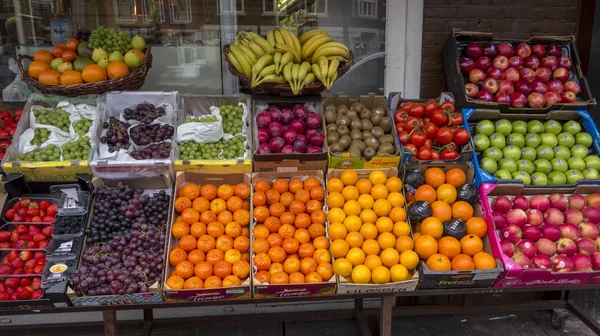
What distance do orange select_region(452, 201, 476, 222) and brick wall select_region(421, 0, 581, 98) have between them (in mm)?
1553

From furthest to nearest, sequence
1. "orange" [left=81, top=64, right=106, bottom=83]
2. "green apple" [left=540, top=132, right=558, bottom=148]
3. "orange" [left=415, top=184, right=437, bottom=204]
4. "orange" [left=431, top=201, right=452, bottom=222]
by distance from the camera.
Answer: "green apple" [left=540, top=132, right=558, bottom=148] → "orange" [left=81, top=64, right=106, bottom=83] → "orange" [left=415, top=184, right=437, bottom=204] → "orange" [left=431, top=201, right=452, bottom=222]

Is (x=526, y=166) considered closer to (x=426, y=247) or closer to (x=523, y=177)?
(x=523, y=177)

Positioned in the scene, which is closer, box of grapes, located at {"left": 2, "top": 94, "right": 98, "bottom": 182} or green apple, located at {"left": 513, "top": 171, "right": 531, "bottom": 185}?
box of grapes, located at {"left": 2, "top": 94, "right": 98, "bottom": 182}

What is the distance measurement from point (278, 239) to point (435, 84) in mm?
2373

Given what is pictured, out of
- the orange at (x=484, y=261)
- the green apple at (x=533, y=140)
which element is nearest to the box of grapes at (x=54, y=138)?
the orange at (x=484, y=261)

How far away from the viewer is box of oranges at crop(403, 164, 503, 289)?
116 inches

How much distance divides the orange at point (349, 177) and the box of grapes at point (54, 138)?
1.86 meters

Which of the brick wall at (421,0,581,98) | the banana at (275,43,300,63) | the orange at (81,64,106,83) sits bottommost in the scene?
the orange at (81,64,106,83)

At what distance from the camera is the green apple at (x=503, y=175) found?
337cm

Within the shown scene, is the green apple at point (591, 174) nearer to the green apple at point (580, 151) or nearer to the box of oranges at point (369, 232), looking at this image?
the green apple at point (580, 151)

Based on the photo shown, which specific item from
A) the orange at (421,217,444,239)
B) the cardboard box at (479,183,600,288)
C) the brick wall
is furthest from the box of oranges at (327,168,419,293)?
the brick wall

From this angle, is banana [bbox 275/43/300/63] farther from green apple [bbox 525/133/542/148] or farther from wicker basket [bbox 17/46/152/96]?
green apple [bbox 525/133/542/148]

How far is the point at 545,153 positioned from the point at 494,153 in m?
0.41

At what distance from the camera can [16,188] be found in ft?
10.8
